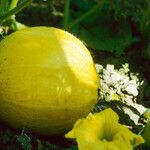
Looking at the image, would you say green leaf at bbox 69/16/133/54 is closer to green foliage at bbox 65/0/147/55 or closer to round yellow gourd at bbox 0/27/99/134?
green foliage at bbox 65/0/147/55

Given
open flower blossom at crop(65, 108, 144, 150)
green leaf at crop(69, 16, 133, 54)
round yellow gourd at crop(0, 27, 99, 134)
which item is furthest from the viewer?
green leaf at crop(69, 16, 133, 54)

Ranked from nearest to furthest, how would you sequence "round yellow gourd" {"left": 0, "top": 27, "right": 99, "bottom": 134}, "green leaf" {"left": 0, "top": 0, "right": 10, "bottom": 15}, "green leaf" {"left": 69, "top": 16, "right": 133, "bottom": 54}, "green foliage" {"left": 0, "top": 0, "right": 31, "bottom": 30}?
"round yellow gourd" {"left": 0, "top": 27, "right": 99, "bottom": 134} < "green foliage" {"left": 0, "top": 0, "right": 31, "bottom": 30} < "green leaf" {"left": 0, "top": 0, "right": 10, "bottom": 15} < "green leaf" {"left": 69, "top": 16, "right": 133, "bottom": 54}

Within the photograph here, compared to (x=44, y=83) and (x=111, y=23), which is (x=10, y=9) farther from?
(x=111, y=23)

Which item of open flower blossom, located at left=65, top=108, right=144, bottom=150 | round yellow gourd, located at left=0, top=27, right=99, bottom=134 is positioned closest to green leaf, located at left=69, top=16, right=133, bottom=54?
round yellow gourd, located at left=0, top=27, right=99, bottom=134

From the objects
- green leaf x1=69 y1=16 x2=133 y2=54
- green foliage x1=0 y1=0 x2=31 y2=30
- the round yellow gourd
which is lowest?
the round yellow gourd

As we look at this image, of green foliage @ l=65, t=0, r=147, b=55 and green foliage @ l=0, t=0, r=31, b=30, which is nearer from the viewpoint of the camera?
green foliage @ l=0, t=0, r=31, b=30

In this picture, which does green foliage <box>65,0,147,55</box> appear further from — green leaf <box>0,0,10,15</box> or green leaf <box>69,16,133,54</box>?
green leaf <box>0,0,10,15</box>

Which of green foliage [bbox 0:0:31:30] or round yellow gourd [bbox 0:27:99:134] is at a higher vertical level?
green foliage [bbox 0:0:31:30]

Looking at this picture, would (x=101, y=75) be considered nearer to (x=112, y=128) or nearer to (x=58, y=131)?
(x=58, y=131)
